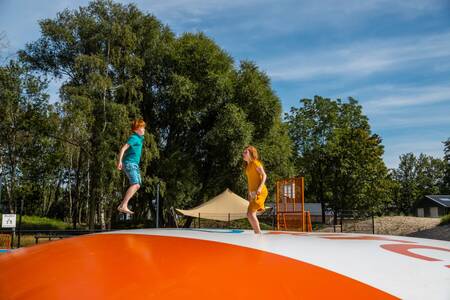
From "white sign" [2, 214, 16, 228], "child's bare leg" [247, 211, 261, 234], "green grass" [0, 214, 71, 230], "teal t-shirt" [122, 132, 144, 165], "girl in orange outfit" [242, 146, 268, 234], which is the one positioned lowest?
"green grass" [0, 214, 71, 230]

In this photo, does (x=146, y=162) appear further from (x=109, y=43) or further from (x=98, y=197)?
(x=109, y=43)

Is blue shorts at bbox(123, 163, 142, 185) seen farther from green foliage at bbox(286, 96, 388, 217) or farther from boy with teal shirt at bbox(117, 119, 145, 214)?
green foliage at bbox(286, 96, 388, 217)

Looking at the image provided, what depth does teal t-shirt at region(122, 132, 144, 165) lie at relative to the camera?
5.08 metres

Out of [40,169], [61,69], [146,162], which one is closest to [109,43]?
[61,69]

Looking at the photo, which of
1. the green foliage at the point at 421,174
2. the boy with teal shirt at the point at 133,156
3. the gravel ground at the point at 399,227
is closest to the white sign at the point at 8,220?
the boy with teal shirt at the point at 133,156

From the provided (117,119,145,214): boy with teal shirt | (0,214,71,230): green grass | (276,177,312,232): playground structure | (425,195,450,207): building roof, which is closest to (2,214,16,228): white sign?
(276,177,312,232): playground structure

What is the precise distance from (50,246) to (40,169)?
29.7 metres

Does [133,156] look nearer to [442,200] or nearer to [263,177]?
[263,177]

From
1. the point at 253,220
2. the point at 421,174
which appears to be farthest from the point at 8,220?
the point at 421,174

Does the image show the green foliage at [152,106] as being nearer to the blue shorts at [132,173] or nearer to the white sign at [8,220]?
the white sign at [8,220]

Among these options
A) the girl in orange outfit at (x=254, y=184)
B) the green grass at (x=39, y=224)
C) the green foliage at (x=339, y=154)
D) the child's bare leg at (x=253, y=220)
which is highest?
the green foliage at (x=339, y=154)

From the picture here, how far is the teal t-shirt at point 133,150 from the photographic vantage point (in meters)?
5.08

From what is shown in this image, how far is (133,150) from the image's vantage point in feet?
16.8

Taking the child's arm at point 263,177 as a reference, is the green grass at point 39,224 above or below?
below
